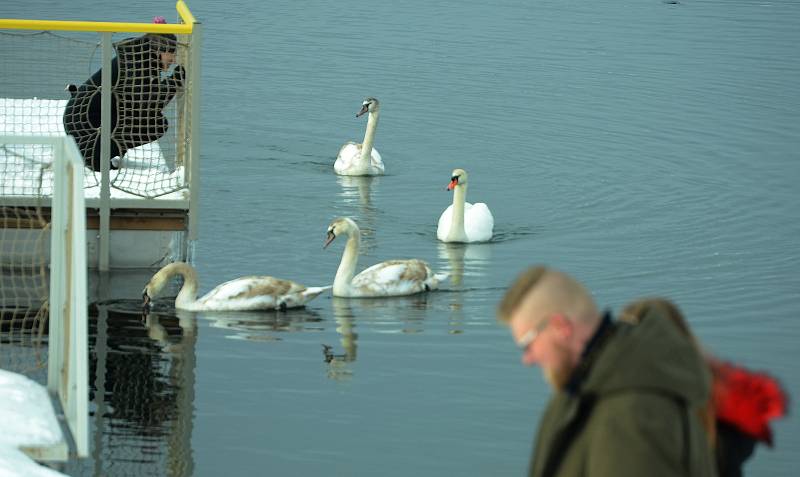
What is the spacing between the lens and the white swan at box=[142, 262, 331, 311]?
42.2 ft

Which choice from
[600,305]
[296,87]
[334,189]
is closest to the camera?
[600,305]

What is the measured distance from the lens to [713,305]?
45.8ft

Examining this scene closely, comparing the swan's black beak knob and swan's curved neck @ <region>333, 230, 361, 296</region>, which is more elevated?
swan's curved neck @ <region>333, 230, 361, 296</region>

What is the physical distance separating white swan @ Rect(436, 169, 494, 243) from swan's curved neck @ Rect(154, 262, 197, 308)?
4.27m

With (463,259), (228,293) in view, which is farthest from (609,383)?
(463,259)

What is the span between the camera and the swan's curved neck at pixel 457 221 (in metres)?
16.4

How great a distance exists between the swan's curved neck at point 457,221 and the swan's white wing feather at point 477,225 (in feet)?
0.27

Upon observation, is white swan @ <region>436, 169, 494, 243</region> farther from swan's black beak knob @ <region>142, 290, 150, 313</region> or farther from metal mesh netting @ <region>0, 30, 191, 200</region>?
swan's black beak knob @ <region>142, 290, 150, 313</region>

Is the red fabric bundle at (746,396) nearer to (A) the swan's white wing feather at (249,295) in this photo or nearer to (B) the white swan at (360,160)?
(A) the swan's white wing feather at (249,295)

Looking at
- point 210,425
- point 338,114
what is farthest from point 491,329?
point 338,114

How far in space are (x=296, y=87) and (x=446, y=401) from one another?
57.4ft

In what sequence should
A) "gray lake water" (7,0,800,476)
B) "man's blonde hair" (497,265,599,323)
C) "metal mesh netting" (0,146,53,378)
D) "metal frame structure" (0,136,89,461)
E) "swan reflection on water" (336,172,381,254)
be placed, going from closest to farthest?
"man's blonde hair" (497,265,599,323), "metal frame structure" (0,136,89,461), "gray lake water" (7,0,800,476), "metal mesh netting" (0,146,53,378), "swan reflection on water" (336,172,381,254)

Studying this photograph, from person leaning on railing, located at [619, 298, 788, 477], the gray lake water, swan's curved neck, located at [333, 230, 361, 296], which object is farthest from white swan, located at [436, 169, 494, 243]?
person leaning on railing, located at [619, 298, 788, 477]

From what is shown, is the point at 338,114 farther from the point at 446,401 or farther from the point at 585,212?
the point at 446,401
